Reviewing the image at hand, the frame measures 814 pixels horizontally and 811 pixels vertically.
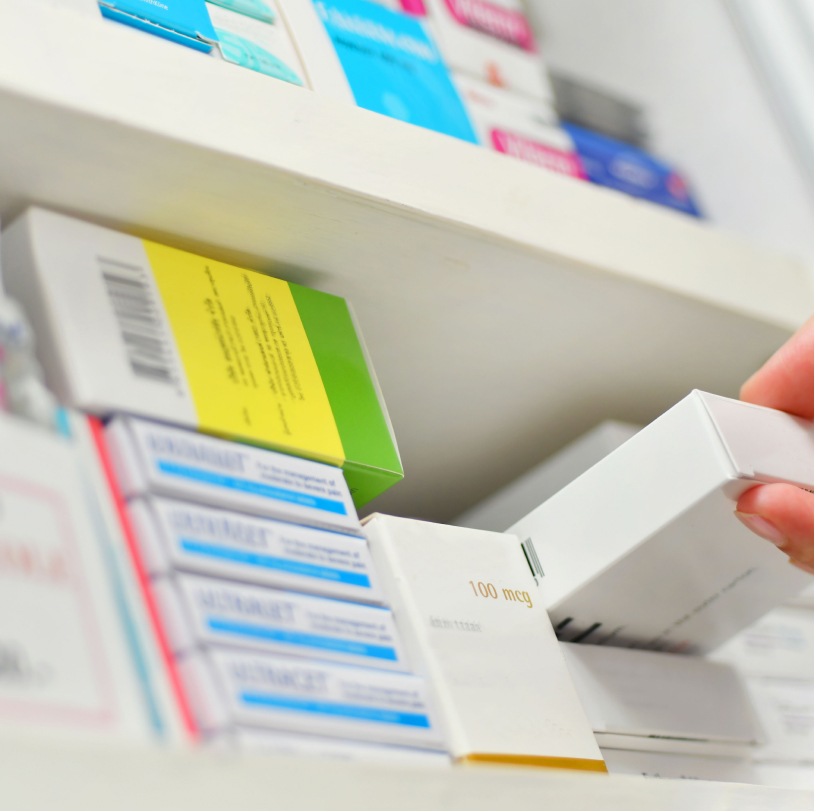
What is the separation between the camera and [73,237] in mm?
474

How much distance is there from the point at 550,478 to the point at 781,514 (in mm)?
296

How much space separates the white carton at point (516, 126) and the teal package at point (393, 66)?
0.04 metres

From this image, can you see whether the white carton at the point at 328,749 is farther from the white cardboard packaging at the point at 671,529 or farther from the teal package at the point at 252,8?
the teal package at the point at 252,8

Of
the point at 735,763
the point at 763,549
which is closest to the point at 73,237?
the point at 763,549

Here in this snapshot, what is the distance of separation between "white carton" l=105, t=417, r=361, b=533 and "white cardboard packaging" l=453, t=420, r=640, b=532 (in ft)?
1.04

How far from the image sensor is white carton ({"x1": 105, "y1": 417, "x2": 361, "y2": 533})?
0.41 meters

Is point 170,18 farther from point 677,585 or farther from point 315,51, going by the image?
point 677,585

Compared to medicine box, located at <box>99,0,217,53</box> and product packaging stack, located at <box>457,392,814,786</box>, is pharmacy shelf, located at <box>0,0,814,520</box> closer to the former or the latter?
medicine box, located at <box>99,0,217,53</box>

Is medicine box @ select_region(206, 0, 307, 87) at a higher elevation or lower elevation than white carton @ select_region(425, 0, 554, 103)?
lower

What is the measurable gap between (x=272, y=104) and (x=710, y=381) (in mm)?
514

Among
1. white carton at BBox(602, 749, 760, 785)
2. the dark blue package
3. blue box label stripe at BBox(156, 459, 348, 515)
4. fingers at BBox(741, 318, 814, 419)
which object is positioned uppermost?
the dark blue package

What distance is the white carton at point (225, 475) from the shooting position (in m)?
0.41

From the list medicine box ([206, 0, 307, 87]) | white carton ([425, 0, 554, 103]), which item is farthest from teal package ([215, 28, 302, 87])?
white carton ([425, 0, 554, 103])

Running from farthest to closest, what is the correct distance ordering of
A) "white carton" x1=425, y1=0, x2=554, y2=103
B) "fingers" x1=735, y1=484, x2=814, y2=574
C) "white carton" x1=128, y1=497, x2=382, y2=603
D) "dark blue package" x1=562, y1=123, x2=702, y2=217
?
1. "dark blue package" x1=562, y1=123, x2=702, y2=217
2. "white carton" x1=425, y1=0, x2=554, y2=103
3. "fingers" x1=735, y1=484, x2=814, y2=574
4. "white carton" x1=128, y1=497, x2=382, y2=603
